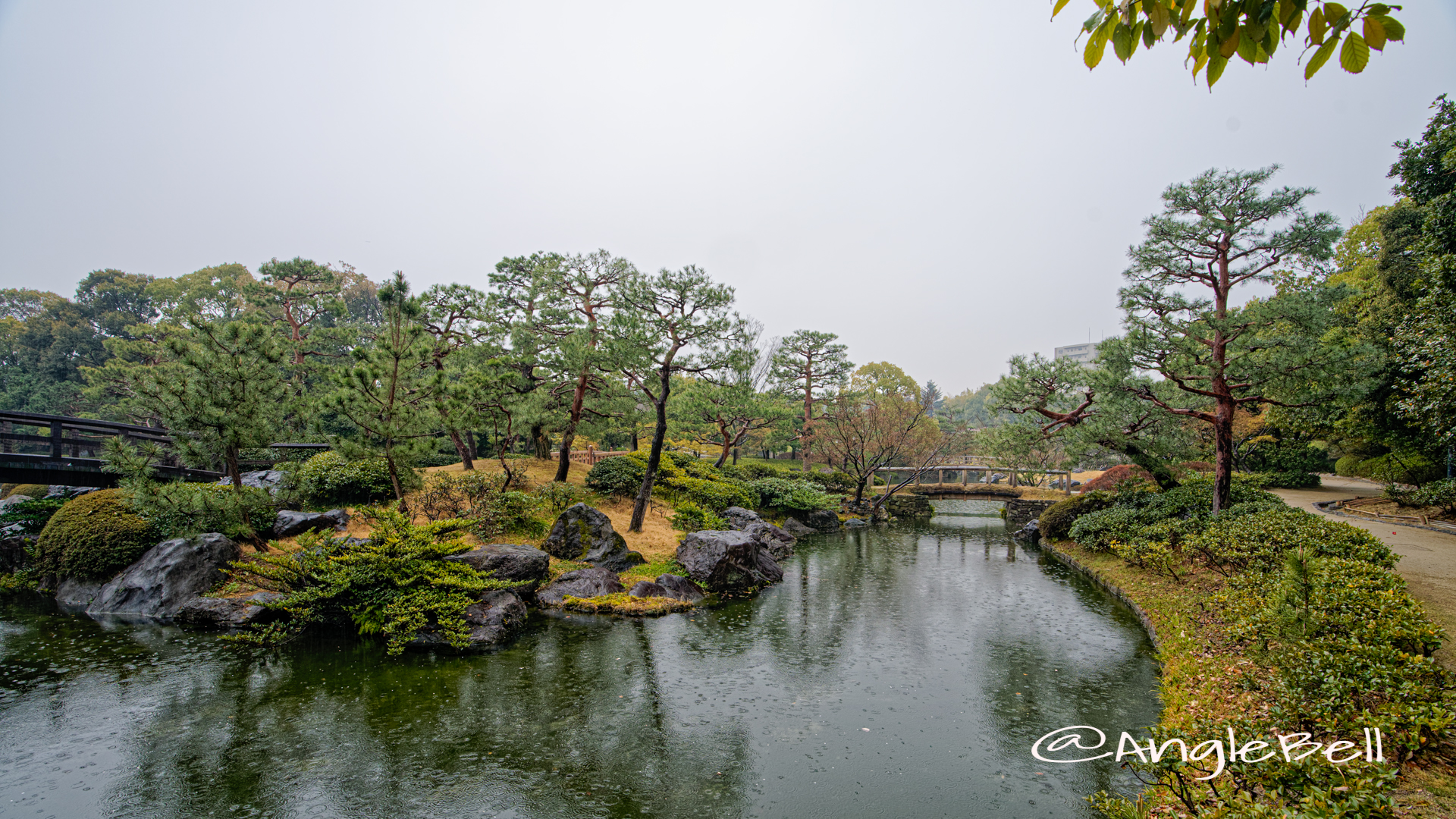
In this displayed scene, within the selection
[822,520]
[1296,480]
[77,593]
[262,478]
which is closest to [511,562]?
[77,593]

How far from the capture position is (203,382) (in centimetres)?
843

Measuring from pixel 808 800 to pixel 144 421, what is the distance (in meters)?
28.8

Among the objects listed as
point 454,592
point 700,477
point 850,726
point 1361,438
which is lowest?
point 850,726

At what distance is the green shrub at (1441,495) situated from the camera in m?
11.5

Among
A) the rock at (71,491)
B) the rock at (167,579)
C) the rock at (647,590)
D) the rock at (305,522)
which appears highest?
the rock at (71,491)

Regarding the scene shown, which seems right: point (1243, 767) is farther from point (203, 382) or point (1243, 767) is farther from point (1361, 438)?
point (1361, 438)

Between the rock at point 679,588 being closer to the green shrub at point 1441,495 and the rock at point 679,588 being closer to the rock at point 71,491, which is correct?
the rock at point 71,491

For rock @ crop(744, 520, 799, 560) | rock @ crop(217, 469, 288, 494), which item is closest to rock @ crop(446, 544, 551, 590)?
rock @ crop(744, 520, 799, 560)

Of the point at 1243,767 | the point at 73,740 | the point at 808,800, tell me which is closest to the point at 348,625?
the point at 73,740

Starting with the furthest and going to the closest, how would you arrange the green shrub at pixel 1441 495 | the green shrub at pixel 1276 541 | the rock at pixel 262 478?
the rock at pixel 262 478, the green shrub at pixel 1441 495, the green shrub at pixel 1276 541

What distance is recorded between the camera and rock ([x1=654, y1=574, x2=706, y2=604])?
988 centimetres

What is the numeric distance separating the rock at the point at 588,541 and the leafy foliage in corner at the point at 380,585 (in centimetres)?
255

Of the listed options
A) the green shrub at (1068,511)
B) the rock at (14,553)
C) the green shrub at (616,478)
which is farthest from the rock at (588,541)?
the green shrub at (1068,511)

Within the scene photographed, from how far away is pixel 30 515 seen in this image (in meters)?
10.7
